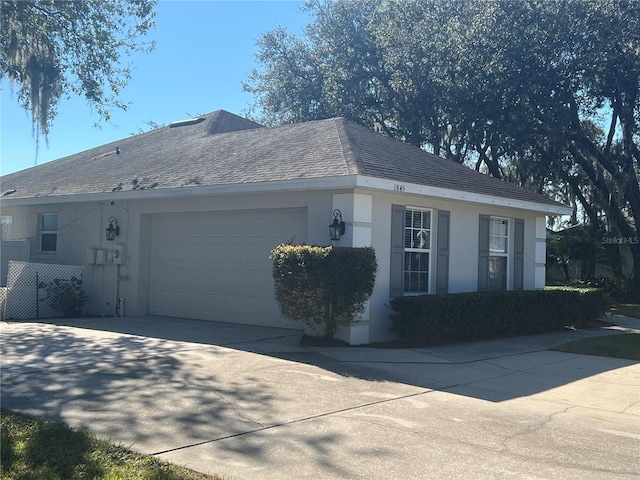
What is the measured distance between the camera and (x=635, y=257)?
985 inches

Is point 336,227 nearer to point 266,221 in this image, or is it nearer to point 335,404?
point 266,221

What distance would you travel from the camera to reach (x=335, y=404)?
682 centimetres

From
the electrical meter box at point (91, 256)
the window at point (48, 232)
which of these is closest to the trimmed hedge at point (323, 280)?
the electrical meter box at point (91, 256)

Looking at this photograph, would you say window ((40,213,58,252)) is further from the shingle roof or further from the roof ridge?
the roof ridge

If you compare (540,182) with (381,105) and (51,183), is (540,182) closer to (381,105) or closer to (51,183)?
(381,105)

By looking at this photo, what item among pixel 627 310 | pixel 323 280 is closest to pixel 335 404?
pixel 323 280

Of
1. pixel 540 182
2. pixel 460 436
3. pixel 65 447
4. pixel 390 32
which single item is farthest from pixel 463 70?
pixel 65 447

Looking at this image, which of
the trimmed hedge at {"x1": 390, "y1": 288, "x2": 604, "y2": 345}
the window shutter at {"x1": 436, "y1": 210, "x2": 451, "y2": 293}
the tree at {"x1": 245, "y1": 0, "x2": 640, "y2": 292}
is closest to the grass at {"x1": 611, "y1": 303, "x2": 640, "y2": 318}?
the tree at {"x1": 245, "y1": 0, "x2": 640, "y2": 292}

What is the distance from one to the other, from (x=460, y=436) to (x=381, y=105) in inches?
901

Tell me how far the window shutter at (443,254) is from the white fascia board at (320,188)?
23.1 inches

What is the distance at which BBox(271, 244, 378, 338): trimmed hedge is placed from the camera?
33.2 feet

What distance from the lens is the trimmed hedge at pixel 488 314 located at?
11.3m

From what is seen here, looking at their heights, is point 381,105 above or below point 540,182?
above

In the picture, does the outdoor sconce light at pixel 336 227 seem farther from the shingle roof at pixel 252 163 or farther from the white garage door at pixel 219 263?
the white garage door at pixel 219 263
